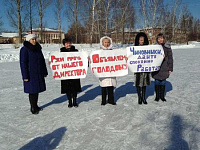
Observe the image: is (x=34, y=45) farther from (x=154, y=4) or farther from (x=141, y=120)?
(x=154, y=4)

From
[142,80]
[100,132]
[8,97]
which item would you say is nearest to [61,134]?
[100,132]

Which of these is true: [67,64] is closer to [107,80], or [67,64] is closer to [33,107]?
[107,80]

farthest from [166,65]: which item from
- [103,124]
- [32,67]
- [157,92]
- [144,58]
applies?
[32,67]

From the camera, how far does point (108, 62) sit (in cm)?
407

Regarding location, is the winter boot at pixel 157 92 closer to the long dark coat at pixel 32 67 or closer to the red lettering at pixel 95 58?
the red lettering at pixel 95 58

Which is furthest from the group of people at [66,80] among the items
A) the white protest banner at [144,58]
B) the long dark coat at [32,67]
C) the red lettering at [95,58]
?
the red lettering at [95,58]

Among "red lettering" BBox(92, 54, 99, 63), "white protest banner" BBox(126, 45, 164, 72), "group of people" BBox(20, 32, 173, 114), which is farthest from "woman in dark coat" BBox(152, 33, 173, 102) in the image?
"red lettering" BBox(92, 54, 99, 63)

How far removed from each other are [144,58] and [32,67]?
2499 millimetres

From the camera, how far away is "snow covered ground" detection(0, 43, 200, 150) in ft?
8.69

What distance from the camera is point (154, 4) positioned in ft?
82.5

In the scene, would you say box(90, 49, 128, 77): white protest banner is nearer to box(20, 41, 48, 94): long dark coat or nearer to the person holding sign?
the person holding sign

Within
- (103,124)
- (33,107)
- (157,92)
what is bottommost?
(103,124)

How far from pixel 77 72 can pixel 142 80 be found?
61.5 inches

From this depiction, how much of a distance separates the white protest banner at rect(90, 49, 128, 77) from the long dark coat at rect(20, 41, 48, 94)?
1.16 meters
